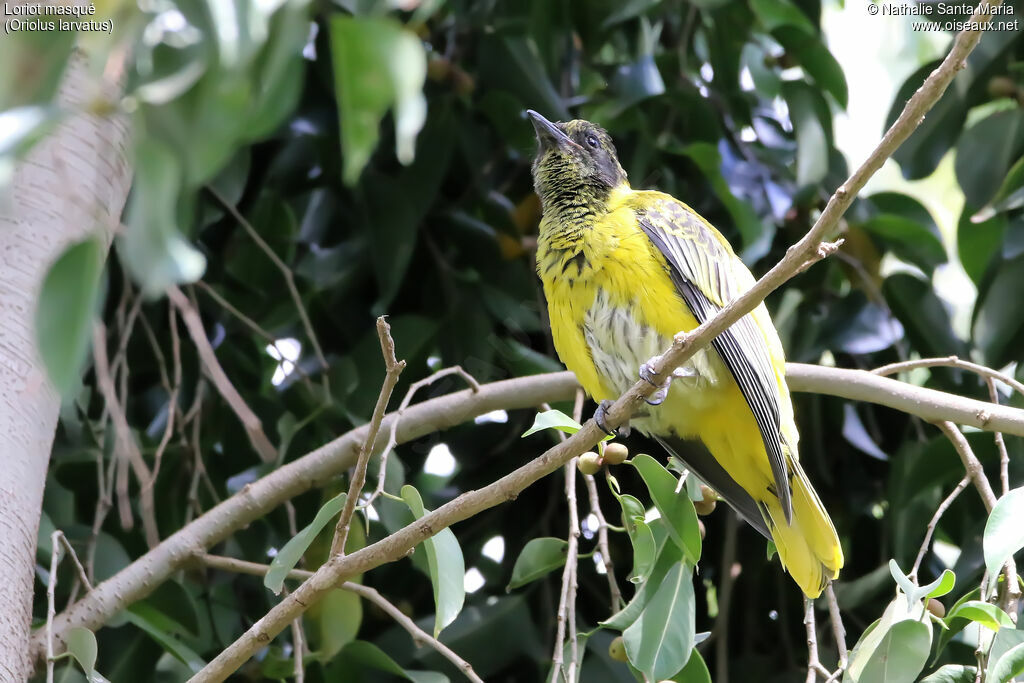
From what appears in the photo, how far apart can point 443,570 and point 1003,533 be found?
39.7 inches

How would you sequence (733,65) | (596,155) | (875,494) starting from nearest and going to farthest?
(596,155), (875,494), (733,65)

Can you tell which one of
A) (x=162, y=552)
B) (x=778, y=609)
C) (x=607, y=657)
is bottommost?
(x=778, y=609)

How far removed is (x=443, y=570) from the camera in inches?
79.3

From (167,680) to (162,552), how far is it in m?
0.34

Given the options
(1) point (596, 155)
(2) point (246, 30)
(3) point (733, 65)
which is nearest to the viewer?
(2) point (246, 30)

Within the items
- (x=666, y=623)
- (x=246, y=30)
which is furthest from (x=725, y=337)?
(x=246, y=30)

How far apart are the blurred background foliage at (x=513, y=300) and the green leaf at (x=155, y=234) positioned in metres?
1.91

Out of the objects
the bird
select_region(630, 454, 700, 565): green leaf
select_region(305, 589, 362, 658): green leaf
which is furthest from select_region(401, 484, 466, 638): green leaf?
the bird

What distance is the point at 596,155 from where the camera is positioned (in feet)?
10.5

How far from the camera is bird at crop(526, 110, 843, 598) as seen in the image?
2.67 meters

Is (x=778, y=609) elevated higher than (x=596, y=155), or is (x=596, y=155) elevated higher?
(x=596, y=155)

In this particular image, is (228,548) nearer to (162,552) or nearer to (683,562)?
(162,552)

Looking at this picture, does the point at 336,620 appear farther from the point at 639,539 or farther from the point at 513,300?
the point at 513,300

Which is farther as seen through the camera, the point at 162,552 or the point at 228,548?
the point at 228,548
